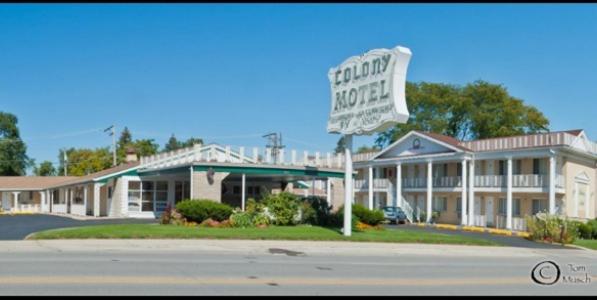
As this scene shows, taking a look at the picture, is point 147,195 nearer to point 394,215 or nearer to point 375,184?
point 394,215

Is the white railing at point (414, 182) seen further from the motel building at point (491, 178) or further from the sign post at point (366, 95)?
the sign post at point (366, 95)

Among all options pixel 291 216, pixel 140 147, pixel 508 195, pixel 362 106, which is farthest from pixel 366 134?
pixel 140 147

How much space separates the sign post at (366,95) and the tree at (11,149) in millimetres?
74045

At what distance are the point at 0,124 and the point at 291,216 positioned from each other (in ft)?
246

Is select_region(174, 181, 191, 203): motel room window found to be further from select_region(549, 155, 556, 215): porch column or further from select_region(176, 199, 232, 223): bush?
select_region(549, 155, 556, 215): porch column

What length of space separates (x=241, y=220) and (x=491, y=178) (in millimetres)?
21623

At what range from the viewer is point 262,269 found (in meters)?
13.6

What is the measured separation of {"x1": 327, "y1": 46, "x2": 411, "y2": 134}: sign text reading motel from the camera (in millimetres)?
22422

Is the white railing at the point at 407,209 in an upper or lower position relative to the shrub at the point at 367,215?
lower

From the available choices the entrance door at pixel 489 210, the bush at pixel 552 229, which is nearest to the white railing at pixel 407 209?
the entrance door at pixel 489 210

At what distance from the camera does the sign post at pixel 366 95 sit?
22438mm

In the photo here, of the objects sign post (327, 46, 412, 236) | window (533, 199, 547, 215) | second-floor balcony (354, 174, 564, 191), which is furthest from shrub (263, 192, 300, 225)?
window (533, 199, 547, 215)

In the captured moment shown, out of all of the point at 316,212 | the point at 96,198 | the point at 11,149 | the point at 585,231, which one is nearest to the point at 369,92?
the point at 316,212

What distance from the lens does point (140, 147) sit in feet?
285
